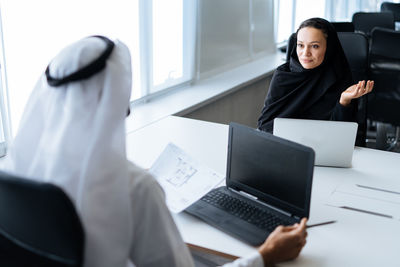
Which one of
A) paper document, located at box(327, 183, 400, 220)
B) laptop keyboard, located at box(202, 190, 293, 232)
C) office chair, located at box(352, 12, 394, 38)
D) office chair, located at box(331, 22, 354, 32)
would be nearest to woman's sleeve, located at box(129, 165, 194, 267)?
laptop keyboard, located at box(202, 190, 293, 232)

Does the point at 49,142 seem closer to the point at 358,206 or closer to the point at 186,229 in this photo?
the point at 186,229

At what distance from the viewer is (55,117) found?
112cm

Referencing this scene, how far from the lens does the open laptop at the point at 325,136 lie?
2045 millimetres

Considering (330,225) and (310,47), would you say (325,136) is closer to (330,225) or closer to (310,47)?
(330,225)

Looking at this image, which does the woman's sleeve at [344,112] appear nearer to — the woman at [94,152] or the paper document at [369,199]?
the paper document at [369,199]

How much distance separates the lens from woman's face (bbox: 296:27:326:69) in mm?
2449

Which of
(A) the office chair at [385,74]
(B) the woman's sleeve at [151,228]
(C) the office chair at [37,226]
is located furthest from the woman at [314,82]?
(C) the office chair at [37,226]

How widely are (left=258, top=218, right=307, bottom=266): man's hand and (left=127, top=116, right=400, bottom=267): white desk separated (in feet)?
0.15

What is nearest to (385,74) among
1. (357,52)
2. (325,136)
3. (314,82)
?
(357,52)

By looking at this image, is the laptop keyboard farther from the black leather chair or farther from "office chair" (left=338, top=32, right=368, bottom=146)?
the black leather chair

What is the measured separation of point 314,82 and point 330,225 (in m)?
1.08

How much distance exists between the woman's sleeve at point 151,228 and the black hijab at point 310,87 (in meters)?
1.49

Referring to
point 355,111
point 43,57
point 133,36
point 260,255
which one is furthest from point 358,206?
point 133,36

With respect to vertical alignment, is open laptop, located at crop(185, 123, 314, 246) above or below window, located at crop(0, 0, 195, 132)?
below
